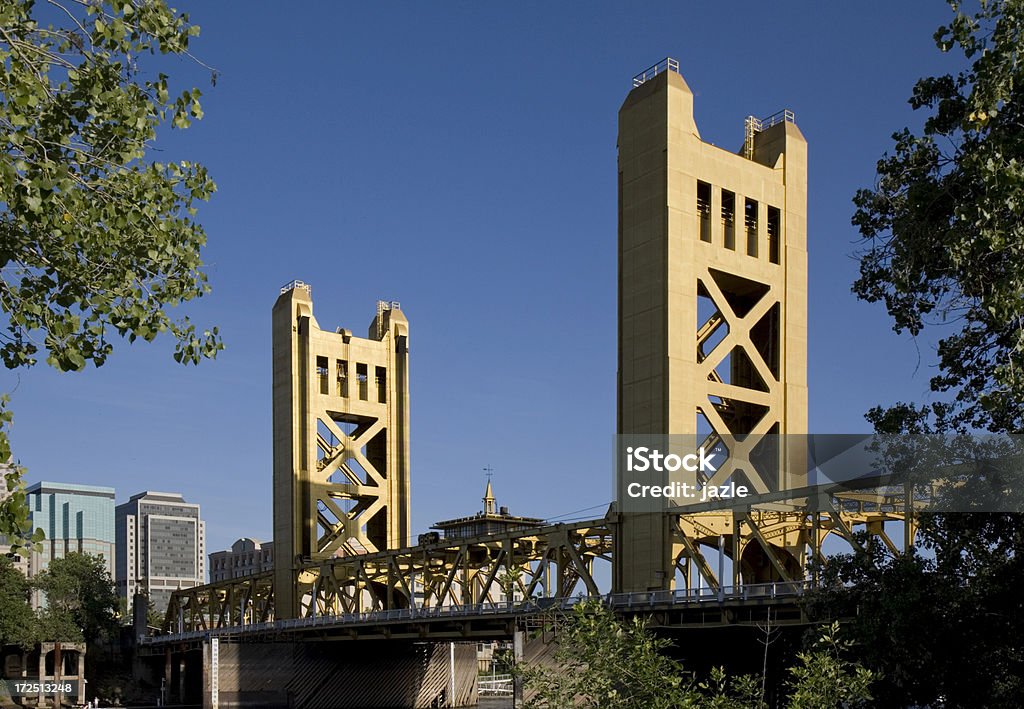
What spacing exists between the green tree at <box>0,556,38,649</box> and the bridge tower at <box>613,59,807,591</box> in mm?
53550

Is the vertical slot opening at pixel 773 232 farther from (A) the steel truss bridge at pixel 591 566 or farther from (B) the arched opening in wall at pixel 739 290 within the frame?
(A) the steel truss bridge at pixel 591 566

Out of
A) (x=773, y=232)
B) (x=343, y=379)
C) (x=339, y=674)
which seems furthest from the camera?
(x=343, y=379)

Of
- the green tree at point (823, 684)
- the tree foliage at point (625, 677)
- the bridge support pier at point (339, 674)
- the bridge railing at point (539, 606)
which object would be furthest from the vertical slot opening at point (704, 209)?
the tree foliage at point (625, 677)

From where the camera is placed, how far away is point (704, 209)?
4703cm

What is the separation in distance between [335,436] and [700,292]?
33.2m

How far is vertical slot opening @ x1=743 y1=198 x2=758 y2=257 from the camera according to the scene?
160ft

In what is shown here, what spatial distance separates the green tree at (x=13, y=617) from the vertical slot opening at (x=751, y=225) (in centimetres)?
5700

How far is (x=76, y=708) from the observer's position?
7575 cm

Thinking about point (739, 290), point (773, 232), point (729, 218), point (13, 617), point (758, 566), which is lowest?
point (13, 617)

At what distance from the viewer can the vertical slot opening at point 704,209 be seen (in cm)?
4650

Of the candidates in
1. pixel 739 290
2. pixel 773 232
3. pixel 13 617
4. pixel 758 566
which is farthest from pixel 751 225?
pixel 13 617

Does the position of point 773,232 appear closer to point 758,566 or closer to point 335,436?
point 758,566

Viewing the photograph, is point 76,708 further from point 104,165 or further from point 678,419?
point 104,165

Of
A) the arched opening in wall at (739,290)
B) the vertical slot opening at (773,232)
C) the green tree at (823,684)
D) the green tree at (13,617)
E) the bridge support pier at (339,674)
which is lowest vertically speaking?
the bridge support pier at (339,674)
